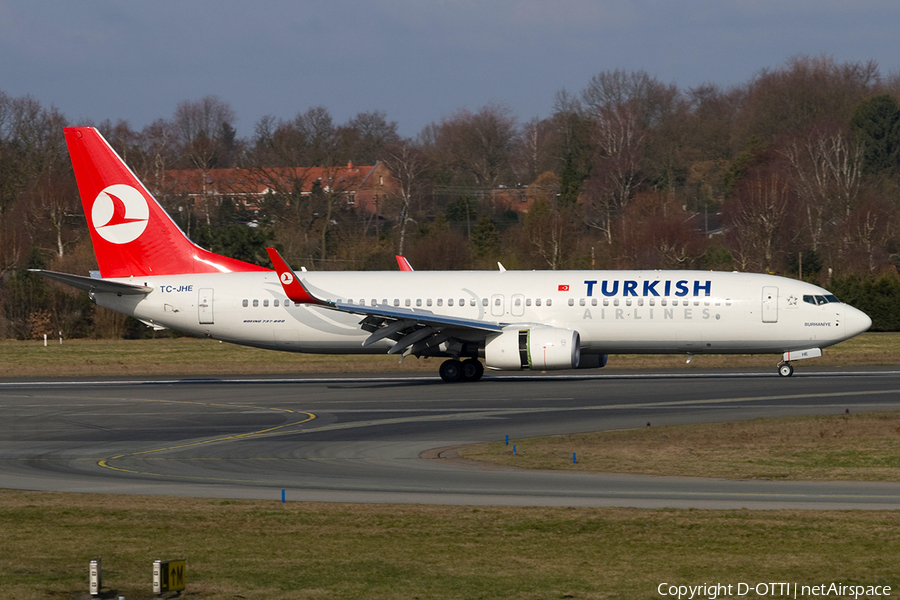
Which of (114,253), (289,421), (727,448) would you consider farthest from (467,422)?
(114,253)

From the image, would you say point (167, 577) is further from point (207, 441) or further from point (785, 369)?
point (785, 369)

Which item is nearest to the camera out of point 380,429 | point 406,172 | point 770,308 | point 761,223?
point 380,429

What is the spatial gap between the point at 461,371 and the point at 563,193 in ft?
228

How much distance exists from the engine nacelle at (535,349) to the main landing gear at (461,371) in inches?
86.6

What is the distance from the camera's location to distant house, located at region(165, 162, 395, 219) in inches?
3590

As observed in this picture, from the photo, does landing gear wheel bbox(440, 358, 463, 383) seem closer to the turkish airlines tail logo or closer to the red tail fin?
the red tail fin

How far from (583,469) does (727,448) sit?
385 cm

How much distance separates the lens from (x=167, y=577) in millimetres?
10461

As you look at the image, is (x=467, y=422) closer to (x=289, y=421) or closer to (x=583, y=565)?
(x=289, y=421)

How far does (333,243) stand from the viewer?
3334 inches

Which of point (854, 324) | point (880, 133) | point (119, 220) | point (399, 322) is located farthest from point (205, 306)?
point (880, 133)

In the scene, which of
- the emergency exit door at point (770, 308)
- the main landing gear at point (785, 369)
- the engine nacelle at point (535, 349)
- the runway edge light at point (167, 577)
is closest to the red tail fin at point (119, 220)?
the engine nacelle at point (535, 349)

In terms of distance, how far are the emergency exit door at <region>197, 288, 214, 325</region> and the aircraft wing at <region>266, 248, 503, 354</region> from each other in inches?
167

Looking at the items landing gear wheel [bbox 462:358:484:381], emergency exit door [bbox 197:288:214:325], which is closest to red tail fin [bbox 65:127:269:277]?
emergency exit door [bbox 197:288:214:325]
